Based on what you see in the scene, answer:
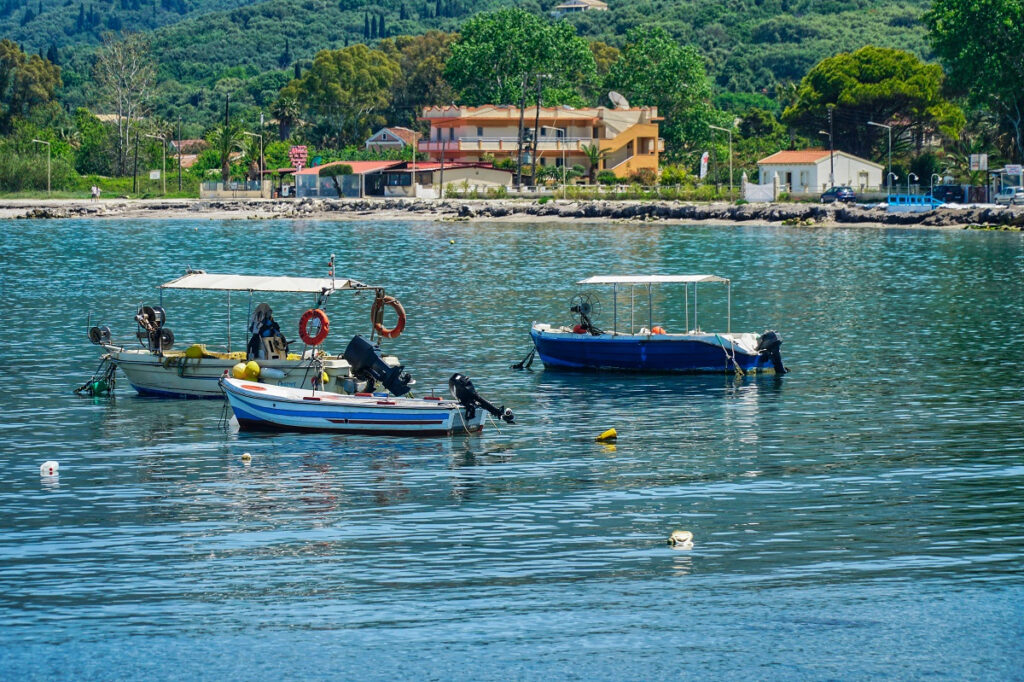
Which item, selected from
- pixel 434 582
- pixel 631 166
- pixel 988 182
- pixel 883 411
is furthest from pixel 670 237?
pixel 434 582

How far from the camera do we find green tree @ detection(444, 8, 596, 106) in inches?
7352

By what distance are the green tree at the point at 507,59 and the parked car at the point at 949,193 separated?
190 ft

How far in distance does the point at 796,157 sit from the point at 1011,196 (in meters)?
25.6

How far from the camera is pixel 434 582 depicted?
25281 mm

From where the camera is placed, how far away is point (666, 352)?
4950cm

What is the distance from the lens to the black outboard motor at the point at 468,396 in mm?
38062

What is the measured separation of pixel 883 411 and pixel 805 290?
38.0m

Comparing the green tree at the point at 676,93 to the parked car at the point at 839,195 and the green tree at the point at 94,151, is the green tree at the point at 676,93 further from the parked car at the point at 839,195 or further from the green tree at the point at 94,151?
the green tree at the point at 94,151

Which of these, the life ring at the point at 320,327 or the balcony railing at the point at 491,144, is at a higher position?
the balcony railing at the point at 491,144

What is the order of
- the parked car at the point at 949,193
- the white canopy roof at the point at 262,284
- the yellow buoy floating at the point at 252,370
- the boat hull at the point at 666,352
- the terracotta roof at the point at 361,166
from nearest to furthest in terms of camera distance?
the yellow buoy floating at the point at 252,370 < the white canopy roof at the point at 262,284 < the boat hull at the point at 666,352 < the parked car at the point at 949,193 < the terracotta roof at the point at 361,166

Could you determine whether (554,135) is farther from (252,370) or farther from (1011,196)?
(252,370)

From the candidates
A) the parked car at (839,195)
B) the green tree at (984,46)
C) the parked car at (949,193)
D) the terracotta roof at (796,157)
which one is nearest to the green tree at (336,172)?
the terracotta roof at (796,157)

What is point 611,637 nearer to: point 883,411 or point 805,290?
point 883,411

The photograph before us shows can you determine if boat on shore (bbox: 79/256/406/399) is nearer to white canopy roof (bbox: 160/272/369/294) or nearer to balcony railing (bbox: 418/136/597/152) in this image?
white canopy roof (bbox: 160/272/369/294)
